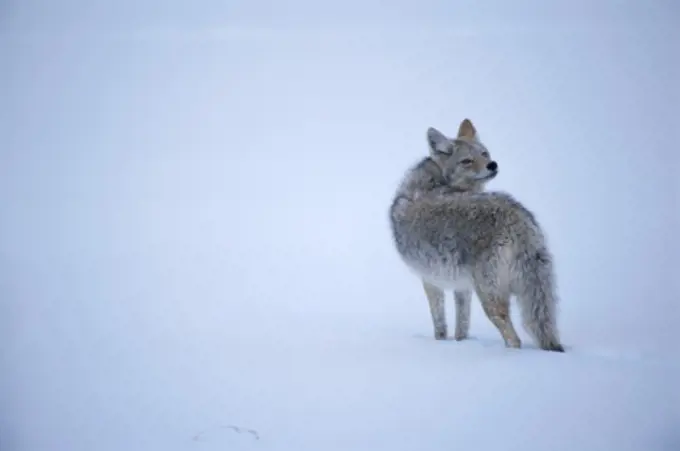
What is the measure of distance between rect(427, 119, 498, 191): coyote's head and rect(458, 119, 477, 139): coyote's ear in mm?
220

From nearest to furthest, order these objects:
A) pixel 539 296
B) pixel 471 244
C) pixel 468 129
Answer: pixel 539 296 → pixel 471 244 → pixel 468 129

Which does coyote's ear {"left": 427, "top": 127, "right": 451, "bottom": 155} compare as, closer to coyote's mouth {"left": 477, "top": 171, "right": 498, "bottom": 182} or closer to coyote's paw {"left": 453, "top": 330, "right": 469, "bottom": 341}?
coyote's mouth {"left": 477, "top": 171, "right": 498, "bottom": 182}

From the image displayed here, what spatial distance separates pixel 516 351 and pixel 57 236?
3028 millimetres

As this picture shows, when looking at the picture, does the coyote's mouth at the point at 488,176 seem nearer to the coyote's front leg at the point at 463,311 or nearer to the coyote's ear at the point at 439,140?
the coyote's ear at the point at 439,140

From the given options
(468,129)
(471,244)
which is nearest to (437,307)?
(471,244)

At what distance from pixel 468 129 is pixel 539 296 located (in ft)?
5.74

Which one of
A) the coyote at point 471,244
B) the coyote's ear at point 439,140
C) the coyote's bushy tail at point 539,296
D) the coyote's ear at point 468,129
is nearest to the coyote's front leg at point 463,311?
the coyote at point 471,244

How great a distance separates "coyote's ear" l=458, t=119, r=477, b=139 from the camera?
4441 millimetres

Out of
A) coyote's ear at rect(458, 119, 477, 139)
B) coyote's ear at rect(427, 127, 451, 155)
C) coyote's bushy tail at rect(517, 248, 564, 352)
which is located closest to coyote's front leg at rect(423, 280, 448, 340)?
coyote's bushy tail at rect(517, 248, 564, 352)

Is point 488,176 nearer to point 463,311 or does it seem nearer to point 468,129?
point 468,129

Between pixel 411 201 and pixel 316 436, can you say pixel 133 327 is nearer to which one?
pixel 316 436

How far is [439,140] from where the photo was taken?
4.16 m

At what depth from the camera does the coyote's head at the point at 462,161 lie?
13.3 feet

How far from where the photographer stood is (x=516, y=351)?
304 centimetres
